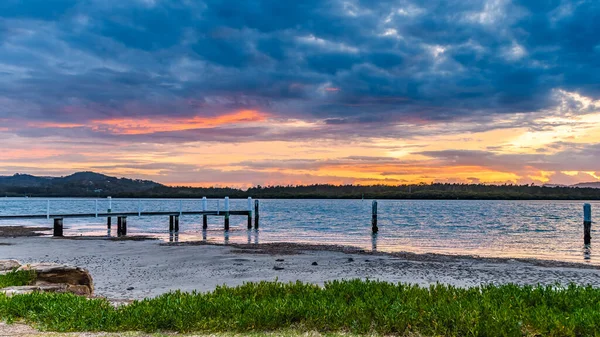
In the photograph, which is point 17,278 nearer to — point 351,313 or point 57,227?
point 351,313

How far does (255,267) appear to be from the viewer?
20828 mm

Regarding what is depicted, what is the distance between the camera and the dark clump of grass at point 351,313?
7.80m

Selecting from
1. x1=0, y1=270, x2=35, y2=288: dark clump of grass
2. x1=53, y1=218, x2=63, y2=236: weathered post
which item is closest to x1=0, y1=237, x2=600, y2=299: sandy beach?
x1=0, y1=270, x2=35, y2=288: dark clump of grass

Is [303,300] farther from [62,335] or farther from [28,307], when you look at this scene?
[28,307]

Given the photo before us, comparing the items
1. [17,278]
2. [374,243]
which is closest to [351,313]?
[17,278]

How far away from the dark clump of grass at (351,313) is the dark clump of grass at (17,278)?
284 cm

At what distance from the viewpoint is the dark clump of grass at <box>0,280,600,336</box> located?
7797mm

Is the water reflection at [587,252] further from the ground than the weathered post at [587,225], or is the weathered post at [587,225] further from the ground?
the weathered post at [587,225]

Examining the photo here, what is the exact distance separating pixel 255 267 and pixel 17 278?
9.74 meters

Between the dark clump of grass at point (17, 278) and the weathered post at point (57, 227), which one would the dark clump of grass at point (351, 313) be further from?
the weathered post at point (57, 227)

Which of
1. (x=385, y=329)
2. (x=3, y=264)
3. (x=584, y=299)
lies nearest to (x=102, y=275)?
(x=3, y=264)

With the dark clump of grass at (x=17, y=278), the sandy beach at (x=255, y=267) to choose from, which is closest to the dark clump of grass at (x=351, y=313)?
the dark clump of grass at (x=17, y=278)

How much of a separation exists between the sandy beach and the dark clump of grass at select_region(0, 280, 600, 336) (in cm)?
511

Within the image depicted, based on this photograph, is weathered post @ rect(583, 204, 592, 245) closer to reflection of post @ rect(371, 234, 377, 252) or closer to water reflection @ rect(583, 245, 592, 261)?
water reflection @ rect(583, 245, 592, 261)
